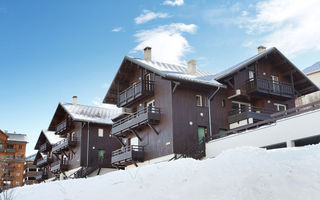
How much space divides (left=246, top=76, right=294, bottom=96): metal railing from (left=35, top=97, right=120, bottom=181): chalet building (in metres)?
19.4

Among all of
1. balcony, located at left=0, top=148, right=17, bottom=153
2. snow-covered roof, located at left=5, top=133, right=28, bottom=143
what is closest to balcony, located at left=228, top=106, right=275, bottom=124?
balcony, located at left=0, top=148, right=17, bottom=153

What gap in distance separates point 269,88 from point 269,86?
197 millimetres

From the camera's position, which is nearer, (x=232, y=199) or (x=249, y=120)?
(x=232, y=199)

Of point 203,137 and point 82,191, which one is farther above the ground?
point 203,137

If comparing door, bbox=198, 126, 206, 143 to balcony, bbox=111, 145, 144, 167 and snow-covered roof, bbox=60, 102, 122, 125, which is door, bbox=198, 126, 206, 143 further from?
snow-covered roof, bbox=60, 102, 122, 125

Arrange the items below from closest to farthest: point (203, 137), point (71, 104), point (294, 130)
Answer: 1. point (294, 130)
2. point (203, 137)
3. point (71, 104)

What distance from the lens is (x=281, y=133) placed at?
22578 millimetres

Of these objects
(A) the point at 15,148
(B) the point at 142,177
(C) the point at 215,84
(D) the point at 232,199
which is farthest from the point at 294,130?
(A) the point at 15,148

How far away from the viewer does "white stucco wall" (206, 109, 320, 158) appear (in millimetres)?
20828

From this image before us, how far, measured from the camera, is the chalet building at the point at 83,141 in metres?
43.1

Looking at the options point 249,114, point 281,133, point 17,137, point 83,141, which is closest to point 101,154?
point 83,141

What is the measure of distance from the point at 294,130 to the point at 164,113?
35.8 ft

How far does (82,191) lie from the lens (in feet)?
44.9

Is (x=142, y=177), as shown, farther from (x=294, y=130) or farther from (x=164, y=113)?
(x=164, y=113)
